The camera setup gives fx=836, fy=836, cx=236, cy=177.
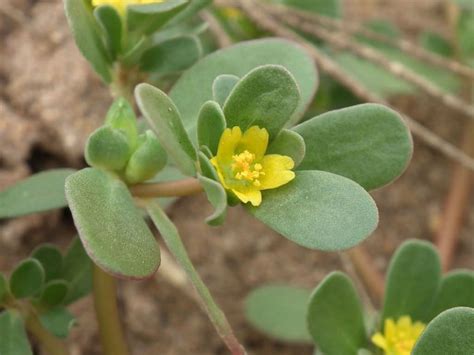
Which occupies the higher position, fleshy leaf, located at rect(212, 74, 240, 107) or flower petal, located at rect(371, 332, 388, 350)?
fleshy leaf, located at rect(212, 74, 240, 107)

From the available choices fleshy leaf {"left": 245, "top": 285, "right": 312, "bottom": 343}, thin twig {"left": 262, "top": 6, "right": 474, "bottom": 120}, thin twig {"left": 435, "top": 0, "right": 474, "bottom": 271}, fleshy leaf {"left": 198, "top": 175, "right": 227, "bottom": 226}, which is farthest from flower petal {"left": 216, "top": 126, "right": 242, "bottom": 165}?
thin twig {"left": 435, "top": 0, "right": 474, "bottom": 271}

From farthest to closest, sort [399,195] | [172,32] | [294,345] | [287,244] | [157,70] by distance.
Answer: [399,195]
[287,244]
[294,345]
[172,32]
[157,70]

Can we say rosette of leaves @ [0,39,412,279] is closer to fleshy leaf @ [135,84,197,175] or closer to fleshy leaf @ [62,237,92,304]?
fleshy leaf @ [135,84,197,175]

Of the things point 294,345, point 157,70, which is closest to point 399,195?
point 294,345

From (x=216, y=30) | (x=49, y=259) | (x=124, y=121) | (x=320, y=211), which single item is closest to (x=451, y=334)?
(x=320, y=211)

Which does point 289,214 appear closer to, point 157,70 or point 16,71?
point 157,70

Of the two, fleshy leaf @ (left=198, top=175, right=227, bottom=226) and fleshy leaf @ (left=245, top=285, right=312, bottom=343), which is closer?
fleshy leaf @ (left=198, top=175, right=227, bottom=226)
